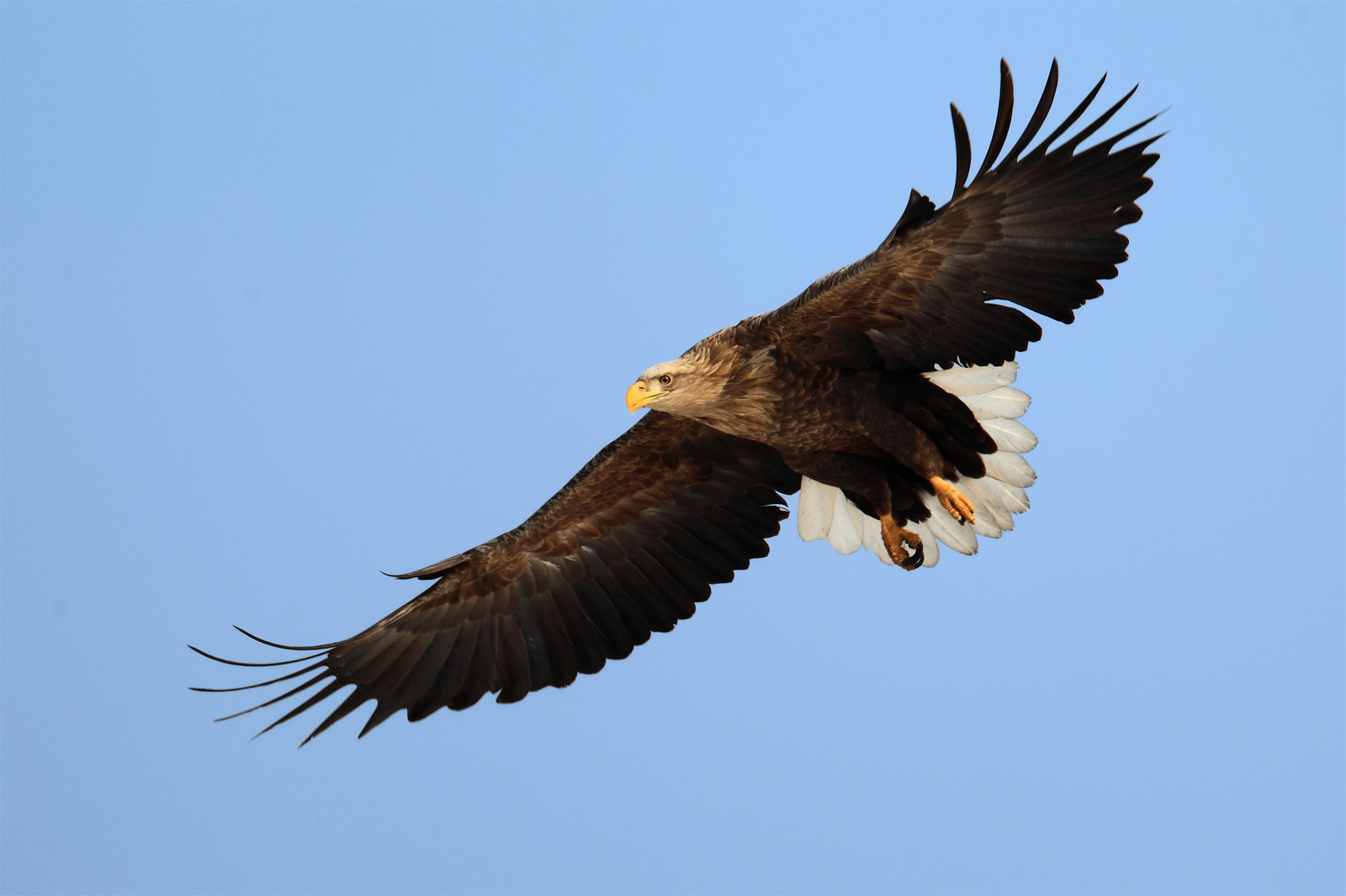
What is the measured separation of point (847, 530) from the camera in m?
8.20

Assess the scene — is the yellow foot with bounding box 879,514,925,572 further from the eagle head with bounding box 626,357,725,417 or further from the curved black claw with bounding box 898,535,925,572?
the eagle head with bounding box 626,357,725,417

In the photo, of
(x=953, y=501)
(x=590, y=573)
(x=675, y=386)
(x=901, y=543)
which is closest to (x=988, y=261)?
(x=953, y=501)

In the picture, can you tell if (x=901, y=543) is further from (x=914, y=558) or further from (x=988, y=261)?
(x=988, y=261)

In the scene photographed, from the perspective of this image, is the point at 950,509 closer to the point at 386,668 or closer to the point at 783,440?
the point at 783,440

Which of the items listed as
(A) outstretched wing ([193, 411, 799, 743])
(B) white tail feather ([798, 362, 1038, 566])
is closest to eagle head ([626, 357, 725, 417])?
(A) outstretched wing ([193, 411, 799, 743])

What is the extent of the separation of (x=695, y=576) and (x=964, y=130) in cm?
307

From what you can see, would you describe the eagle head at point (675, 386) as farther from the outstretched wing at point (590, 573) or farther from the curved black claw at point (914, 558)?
the curved black claw at point (914, 558)

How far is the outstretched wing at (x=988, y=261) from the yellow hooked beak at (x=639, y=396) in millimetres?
591

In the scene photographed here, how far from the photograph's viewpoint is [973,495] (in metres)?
7.66

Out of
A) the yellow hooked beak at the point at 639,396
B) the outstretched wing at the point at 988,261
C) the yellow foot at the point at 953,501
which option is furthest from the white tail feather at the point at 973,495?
the yellow hooked beak at the point at 639,396

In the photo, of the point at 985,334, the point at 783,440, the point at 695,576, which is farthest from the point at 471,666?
the point at 985,334

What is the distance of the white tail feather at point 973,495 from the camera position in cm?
731

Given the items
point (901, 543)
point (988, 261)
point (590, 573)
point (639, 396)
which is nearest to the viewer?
Result: point (988, 261)

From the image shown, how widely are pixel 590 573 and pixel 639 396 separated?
1.62m
